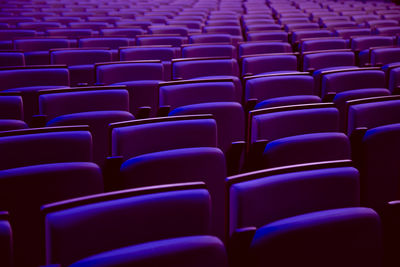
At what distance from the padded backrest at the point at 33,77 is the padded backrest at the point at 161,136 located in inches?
40.3

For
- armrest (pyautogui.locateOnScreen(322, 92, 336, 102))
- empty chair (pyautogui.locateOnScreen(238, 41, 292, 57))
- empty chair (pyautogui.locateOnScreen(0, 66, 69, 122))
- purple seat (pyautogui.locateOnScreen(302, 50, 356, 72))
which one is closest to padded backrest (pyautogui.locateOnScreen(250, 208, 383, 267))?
armrest (pyautogui.locateOnScreen(322, 92, 336, 102))

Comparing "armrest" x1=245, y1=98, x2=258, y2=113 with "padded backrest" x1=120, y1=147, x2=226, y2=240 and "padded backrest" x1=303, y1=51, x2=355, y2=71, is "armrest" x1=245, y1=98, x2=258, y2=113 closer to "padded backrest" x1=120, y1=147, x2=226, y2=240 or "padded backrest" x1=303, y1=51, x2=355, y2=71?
"padded backrest" x1=120, y1=147, x2=226, y2=240

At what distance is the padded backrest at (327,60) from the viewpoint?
2500 mm

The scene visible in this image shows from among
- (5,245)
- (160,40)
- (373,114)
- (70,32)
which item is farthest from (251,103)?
(70,32)

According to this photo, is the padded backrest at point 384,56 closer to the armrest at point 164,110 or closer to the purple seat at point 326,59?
the purple seat at point 326,59

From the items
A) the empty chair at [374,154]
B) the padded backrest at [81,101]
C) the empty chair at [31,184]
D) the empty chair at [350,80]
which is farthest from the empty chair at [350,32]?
the empty chair at [31,184]

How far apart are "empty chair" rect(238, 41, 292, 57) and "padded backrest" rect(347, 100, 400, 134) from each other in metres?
1.45

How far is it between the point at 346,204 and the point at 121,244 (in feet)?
1.77

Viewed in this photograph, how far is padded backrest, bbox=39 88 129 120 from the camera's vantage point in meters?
1.58

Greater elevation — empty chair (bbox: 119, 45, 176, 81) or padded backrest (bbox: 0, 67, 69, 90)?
empty chair (bbox: 119, 45, 176, 81)

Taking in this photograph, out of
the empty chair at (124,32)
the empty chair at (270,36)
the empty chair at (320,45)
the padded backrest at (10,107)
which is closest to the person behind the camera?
the padded backrest at (10,107)

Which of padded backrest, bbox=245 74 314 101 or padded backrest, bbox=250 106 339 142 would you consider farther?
padded backrest, bbox=245 74 314 101

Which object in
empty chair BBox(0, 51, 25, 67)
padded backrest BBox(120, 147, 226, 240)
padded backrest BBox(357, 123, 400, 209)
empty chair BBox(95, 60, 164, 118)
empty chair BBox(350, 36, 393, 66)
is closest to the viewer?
padded backrest BBox(120, 147, 226, 240)

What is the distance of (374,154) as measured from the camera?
1.31 meters
